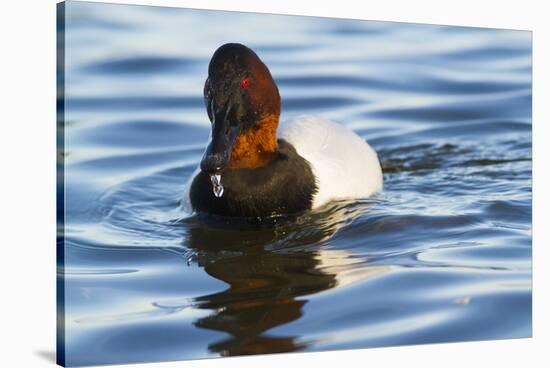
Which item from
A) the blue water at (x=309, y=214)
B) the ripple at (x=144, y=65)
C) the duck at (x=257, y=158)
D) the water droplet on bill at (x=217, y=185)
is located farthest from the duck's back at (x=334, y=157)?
the ripple at (x=144, y=65)

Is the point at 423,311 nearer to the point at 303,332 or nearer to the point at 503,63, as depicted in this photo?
the point at 303,332

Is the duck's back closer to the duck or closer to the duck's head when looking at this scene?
the duck

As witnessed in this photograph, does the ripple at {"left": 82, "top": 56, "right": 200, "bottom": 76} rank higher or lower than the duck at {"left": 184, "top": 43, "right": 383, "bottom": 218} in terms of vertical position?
higher

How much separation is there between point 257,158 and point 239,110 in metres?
0.44

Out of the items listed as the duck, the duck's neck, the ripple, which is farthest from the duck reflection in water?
the ripple

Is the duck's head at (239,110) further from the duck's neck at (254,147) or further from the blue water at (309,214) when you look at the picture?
the blue water at (309,214)

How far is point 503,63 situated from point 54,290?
16.2ft

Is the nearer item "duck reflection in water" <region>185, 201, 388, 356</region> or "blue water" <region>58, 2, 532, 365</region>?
"duck reflection in water" <region>185, 201, 388, 356</region>

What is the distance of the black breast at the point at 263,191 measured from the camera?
620cm

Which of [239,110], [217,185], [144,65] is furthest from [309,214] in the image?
[144,65]

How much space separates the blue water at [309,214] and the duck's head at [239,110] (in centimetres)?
47

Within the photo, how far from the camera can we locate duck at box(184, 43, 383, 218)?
582 centimetres

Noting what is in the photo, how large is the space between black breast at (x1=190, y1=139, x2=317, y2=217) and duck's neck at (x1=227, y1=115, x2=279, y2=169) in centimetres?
4

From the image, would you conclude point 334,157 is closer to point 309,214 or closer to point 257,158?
point 309,214
